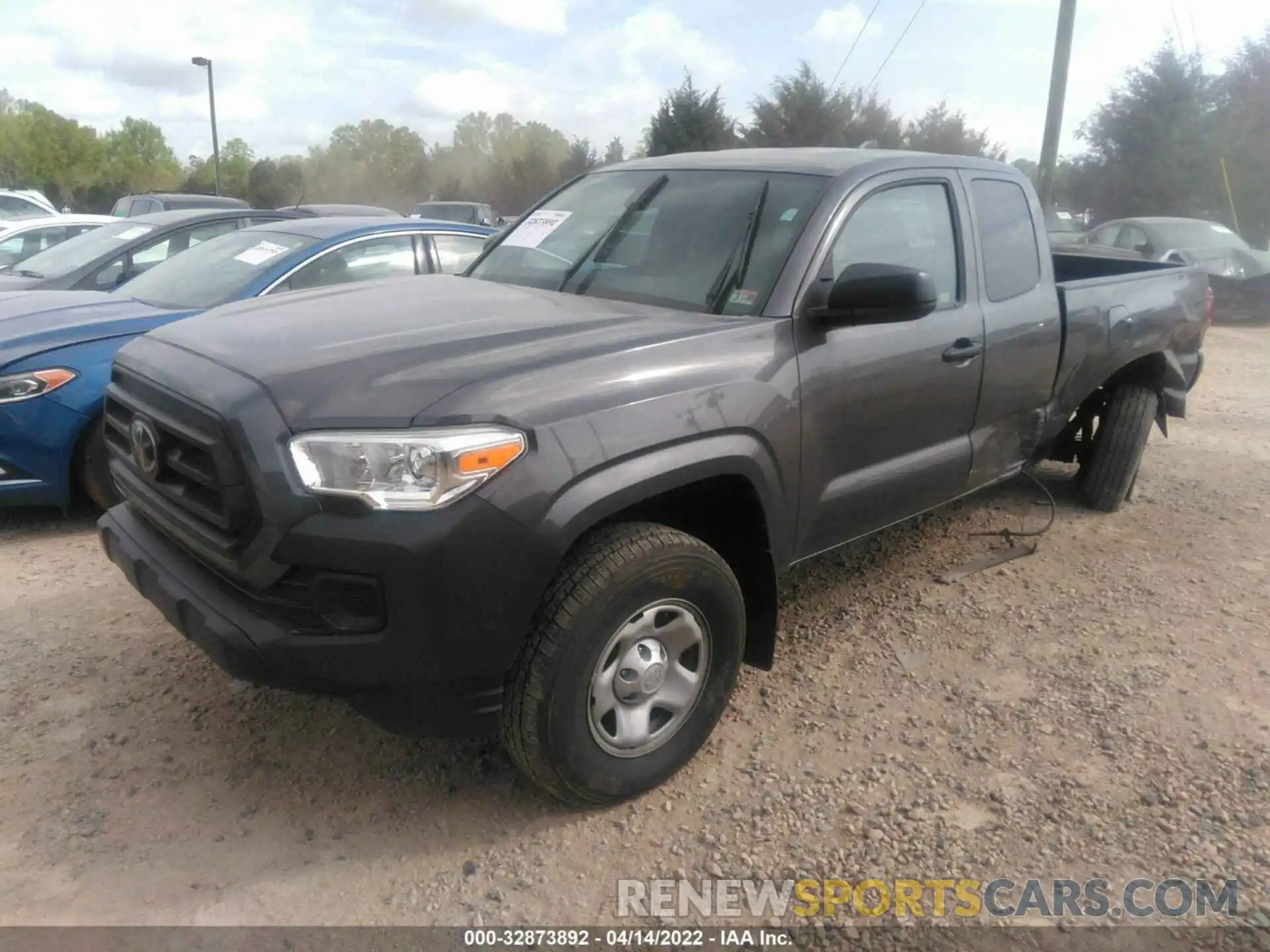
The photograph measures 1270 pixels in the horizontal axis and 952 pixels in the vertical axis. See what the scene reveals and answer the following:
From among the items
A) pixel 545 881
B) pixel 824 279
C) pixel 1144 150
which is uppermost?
pixel 1144 150

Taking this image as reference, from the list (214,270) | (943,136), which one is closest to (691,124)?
(943,136)

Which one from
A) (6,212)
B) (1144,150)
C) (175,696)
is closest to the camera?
(175,696)

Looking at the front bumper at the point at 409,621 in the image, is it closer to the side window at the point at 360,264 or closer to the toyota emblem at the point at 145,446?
the toyota emblem at the point at 145,446

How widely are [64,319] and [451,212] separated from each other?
1765 cm

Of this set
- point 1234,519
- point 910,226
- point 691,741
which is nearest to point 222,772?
point 691,741

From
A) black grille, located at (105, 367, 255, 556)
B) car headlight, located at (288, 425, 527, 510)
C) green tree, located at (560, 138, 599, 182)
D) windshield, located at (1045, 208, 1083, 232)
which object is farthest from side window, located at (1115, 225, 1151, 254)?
green tree, located at (560, 138, 599, 182)

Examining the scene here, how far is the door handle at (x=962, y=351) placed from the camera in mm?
3551

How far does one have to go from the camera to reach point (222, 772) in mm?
2941

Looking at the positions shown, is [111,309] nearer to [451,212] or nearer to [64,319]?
[64,319]

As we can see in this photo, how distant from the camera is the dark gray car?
607 centimetres

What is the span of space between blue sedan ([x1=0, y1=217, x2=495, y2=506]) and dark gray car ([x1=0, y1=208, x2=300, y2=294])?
0.52 metres

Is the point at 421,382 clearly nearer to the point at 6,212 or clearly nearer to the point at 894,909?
the point at 894,909

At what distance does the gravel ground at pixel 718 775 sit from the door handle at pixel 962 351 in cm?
110

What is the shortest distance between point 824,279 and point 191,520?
2.00 metres
